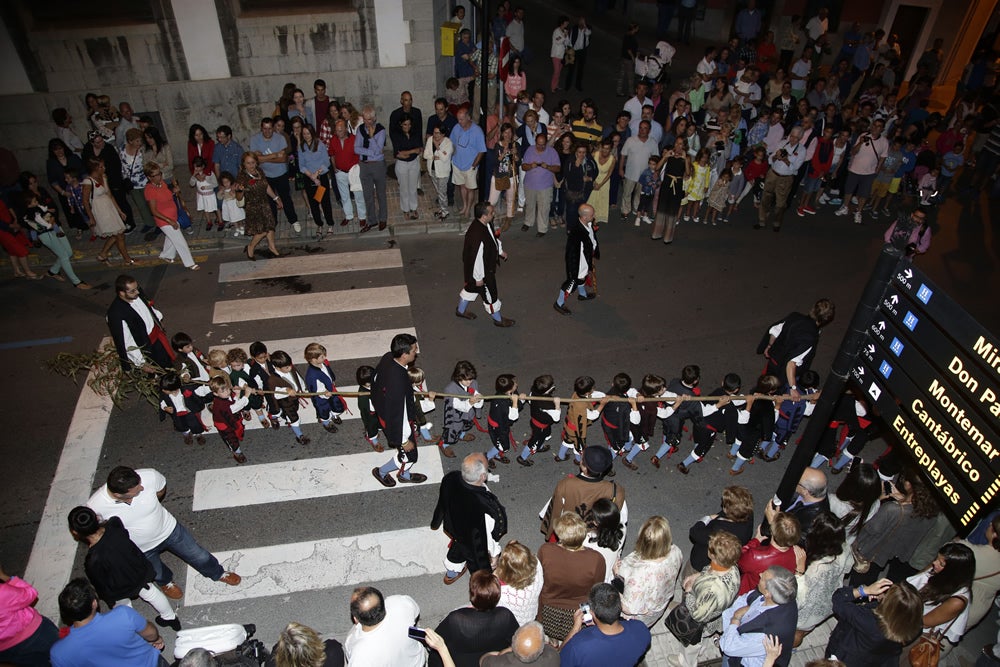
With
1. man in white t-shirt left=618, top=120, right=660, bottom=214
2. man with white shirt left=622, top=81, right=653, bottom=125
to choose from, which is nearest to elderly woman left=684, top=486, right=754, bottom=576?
man in white t-shirt left=618, top=120, right=660, bottom=214

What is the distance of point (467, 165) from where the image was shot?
472 inches

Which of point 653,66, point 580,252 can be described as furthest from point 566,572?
point 653,66

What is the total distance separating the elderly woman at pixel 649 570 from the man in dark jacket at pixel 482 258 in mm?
4955

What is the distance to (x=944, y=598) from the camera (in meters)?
5.02

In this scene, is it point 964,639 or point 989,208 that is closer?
point 964,639

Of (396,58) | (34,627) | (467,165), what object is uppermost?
(396,58)

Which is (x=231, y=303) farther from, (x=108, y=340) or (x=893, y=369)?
(x=893, y=369)

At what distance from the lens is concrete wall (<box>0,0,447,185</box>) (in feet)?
43.0

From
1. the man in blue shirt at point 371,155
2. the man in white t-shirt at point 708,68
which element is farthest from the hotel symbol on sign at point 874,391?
the man in white t-shirt at point 708,68

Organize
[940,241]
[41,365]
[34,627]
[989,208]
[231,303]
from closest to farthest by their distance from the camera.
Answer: [34,627] < [41,365] < [231,303] < [940,241] < [989,208]

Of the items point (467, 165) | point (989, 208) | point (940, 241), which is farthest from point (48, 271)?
point (989, 208)

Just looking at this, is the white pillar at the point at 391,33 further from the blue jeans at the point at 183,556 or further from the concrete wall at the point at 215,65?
the blue jeans at the point at 183,556

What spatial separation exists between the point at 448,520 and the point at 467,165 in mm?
7842

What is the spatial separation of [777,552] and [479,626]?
2.38 meters
